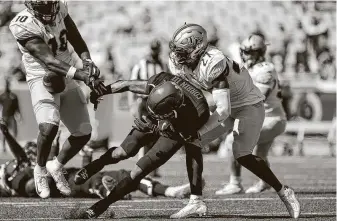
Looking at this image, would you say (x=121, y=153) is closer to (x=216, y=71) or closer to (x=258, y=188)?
(x=216, y=71)

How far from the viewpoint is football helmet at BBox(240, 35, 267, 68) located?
9766 millimetres

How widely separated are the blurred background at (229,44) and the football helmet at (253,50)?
6910 millimetres

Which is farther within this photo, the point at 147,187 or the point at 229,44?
the point at 229,44

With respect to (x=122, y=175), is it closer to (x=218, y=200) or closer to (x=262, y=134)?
(x=218, y=200)

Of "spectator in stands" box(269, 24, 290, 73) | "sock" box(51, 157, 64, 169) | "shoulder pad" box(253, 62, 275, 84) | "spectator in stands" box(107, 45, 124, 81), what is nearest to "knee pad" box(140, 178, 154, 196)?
"sock" box(51, 157, 64, 169)

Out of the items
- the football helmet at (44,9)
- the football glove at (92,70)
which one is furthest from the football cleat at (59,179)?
the football helmet at (44,9)

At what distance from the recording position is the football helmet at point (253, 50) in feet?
32.0

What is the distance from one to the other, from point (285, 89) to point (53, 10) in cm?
1139

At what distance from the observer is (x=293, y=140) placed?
1827 centimetres

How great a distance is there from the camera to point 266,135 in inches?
392

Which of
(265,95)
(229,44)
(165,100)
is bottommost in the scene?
(229,44)

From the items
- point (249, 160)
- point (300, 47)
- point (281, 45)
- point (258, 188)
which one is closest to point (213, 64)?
point (249, 160)

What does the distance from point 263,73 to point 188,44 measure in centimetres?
253

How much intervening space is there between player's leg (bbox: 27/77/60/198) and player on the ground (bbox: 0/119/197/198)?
67 centimetres
